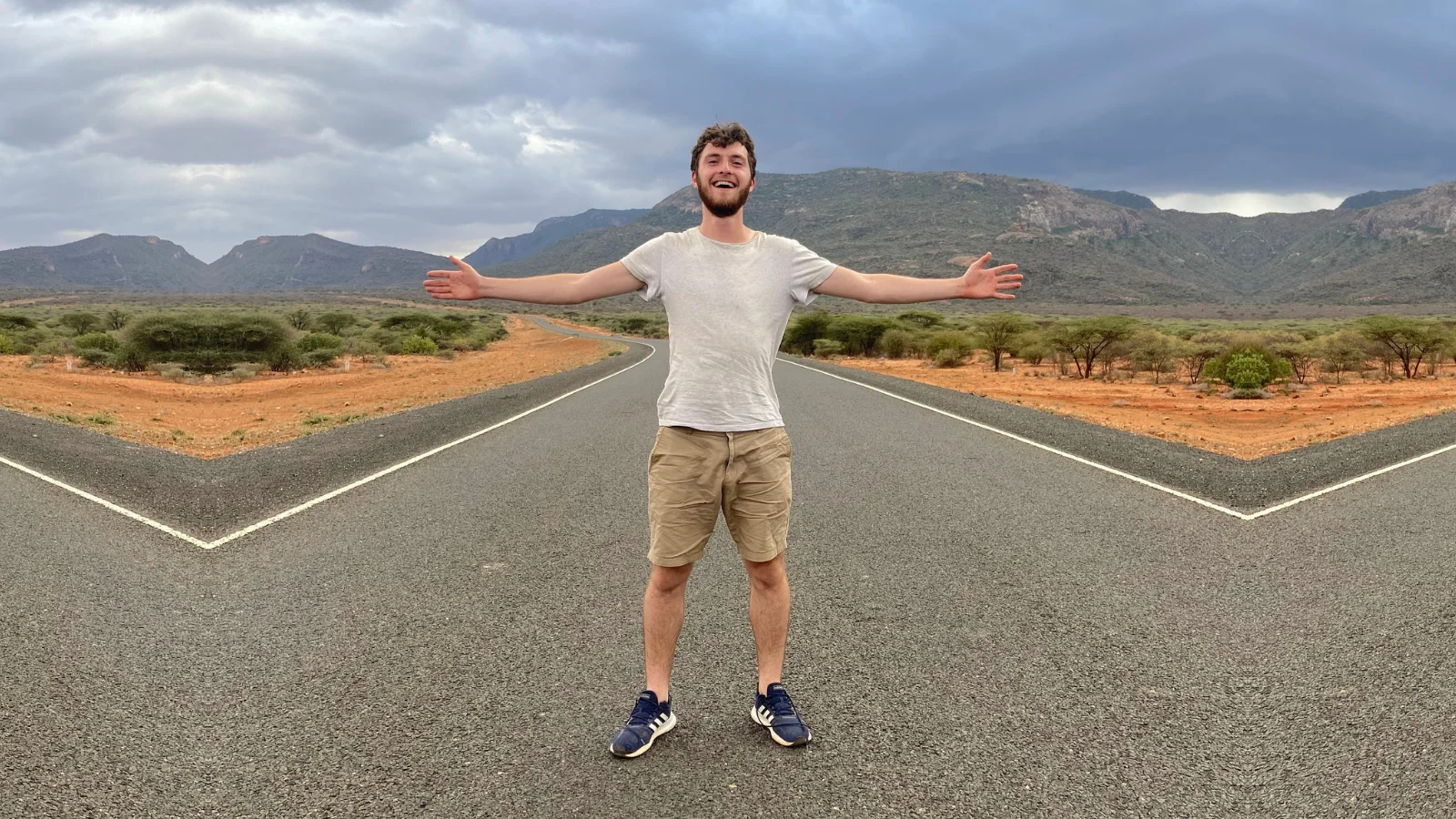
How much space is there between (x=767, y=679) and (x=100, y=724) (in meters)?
2.52

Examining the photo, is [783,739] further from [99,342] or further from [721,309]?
[99,342]

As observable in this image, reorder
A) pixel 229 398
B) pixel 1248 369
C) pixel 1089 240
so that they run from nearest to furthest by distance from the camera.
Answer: pixel 229 398
pixel 1248 369
pixel 1089 240

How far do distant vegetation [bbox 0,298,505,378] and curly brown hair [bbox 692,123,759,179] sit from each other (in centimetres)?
1111

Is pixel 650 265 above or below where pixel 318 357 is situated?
above

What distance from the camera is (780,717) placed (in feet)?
10.8

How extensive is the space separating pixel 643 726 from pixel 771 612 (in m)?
0.66

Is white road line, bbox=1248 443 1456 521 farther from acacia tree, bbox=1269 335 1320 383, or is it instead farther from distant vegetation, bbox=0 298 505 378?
acacia tree, bbox=1269 335 1320 383

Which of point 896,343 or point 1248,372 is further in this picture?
point 896,343

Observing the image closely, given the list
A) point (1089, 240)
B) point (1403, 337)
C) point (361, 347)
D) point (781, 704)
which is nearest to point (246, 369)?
point (361, 347)

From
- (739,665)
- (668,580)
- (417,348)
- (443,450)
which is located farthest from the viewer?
(417,348)

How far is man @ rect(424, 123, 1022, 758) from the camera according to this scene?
326 centimetres

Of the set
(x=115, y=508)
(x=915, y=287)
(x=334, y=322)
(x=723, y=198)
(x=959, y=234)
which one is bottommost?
(x=115, y=508)

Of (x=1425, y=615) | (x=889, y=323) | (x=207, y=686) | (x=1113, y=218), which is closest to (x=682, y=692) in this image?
(x=207, y=686)

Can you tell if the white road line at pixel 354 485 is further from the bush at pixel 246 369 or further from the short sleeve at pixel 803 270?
the bush at pixel 246 369
